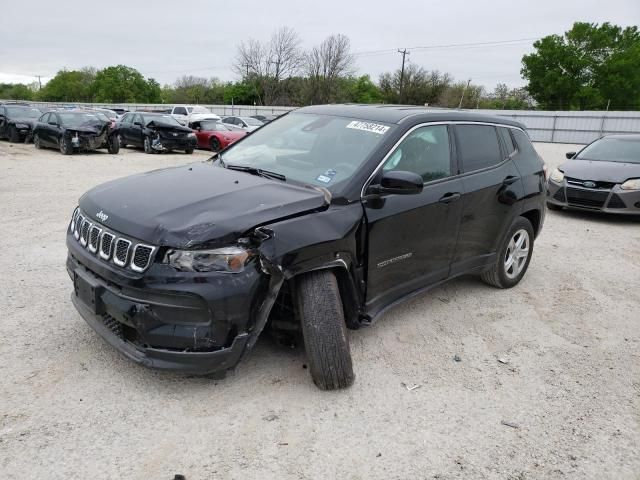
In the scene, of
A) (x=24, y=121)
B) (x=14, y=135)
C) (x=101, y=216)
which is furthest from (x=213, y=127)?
(x=101, y=216)

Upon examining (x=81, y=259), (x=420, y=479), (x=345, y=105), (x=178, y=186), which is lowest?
(x=420, y=479)

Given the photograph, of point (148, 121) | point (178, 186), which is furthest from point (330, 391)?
point (148, 121)

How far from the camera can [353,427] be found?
2.88 m

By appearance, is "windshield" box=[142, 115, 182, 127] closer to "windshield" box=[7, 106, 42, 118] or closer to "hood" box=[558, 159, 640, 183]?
"windshield" box=[7, 106, 42, 118]

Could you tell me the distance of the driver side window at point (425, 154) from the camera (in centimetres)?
374

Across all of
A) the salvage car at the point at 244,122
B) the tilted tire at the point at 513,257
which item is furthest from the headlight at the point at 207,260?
the salvage car at the point at 244,122

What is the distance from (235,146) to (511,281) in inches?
124

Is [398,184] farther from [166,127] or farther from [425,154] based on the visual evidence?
[166,127]

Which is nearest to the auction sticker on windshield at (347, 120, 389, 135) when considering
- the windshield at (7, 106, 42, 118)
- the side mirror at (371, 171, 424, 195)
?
the side mirror at (371, 171, 424, 195)

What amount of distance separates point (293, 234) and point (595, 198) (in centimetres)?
774

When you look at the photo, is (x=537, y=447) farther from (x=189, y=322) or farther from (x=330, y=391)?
(x=189, y=322)

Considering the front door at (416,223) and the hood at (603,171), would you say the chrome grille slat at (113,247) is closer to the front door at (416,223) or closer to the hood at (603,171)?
the front door at (416,223)

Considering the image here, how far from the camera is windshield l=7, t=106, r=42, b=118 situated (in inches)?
803

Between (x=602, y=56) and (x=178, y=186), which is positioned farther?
(x=602, y=56)
